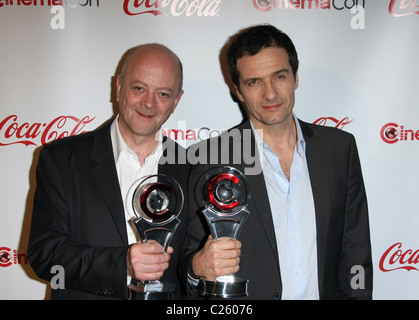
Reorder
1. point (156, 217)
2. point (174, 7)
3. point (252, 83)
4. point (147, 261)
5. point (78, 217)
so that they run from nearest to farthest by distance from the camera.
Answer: point (147, 261), point (156, 217), point (78, 217), point (252, 83), point (174, 7)

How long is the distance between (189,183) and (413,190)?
1.43 meters

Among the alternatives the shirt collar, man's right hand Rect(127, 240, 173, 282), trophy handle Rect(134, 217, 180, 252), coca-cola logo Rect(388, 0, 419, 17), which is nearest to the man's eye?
the shirt collar

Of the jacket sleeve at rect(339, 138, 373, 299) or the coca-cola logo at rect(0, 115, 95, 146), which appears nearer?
the jacket sleeve at rect(339, 138, 373, 299)

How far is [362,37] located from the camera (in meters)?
2.61

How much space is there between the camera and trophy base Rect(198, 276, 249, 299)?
167 centimetres

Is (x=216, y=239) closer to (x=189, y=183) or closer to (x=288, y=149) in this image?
(x=189, y=183)

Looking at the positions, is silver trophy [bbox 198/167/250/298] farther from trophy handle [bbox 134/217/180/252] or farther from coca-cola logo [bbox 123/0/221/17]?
coca-cola logo [bbox 123/0/221/17]

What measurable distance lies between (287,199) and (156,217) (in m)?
0.57

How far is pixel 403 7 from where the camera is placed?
262 cm

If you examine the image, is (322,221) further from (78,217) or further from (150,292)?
(78,217)

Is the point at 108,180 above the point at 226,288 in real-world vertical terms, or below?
above

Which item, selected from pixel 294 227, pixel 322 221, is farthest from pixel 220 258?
pixel 322 221

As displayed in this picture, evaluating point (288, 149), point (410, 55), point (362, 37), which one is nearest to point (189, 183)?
point (288, 149)

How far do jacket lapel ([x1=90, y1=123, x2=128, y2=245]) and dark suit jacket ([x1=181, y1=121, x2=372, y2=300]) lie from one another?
1.01ft
